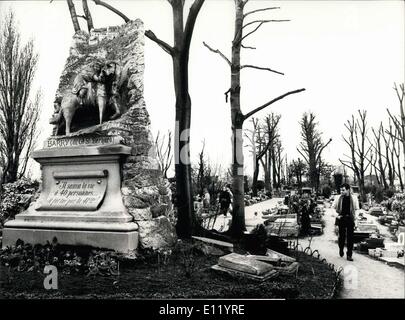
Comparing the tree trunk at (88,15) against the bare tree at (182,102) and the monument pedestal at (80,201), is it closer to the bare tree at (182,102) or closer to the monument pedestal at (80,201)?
the bare tree at (182,102)

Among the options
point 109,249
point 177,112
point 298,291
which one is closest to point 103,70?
point 177,112

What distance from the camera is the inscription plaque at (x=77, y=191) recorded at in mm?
5855

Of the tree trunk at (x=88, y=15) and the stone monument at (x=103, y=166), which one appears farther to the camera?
the tree trunk at (x=88, y=15)

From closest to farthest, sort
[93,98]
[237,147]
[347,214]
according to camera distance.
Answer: [93,98]
[347,214]
[237,147]

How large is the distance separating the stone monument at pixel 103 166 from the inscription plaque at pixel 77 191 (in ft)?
0.05

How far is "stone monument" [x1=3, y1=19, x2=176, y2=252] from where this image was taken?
225 inches

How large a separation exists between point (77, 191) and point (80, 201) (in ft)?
0.70

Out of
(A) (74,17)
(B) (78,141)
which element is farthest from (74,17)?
(B) (78,141)

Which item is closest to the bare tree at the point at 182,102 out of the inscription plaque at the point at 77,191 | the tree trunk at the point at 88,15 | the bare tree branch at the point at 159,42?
the bare tree branch at the point at 159,42

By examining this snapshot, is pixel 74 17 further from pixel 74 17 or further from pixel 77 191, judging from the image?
pixel 77 191

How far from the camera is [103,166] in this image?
596 cm

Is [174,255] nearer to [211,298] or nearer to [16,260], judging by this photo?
[211,298]

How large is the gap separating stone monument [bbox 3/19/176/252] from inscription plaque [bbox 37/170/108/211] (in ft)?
0.05

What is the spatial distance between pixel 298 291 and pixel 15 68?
1030 cm
